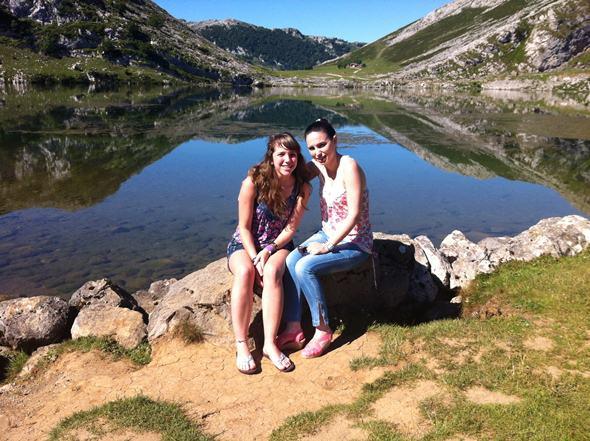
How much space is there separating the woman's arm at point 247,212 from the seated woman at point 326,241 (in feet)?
2.90

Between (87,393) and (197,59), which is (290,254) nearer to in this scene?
(87,393)

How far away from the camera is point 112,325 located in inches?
438

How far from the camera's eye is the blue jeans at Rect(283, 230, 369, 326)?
9.35 m

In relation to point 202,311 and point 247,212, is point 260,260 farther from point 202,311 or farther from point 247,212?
point 202,311

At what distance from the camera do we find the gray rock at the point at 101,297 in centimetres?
1232

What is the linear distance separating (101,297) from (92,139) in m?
34.1

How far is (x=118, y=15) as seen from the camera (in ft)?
628

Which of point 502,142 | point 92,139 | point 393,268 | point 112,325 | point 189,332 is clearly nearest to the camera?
point 189,332

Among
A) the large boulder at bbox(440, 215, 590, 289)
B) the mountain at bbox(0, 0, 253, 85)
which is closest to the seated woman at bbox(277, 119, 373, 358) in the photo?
the large boulder at bbox(440, 215, 590, 289)

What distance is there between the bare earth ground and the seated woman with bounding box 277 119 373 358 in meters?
0.66

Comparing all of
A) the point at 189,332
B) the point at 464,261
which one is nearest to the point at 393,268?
the point at 464,261

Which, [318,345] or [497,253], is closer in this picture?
[318,345]

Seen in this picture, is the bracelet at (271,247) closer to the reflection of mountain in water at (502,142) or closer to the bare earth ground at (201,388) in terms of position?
the bare earth ground at (201,388)

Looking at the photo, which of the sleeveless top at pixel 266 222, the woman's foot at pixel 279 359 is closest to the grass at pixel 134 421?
the woman's foot at pixel 279 359
